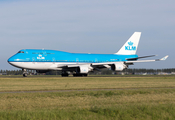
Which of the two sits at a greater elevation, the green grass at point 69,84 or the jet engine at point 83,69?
the jet engine at point 83,69

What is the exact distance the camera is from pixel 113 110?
14773mm

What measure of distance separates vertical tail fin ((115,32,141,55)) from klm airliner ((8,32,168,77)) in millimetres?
1511

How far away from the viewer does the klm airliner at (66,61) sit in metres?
53.0

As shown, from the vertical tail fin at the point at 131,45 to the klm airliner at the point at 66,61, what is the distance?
1.51 m

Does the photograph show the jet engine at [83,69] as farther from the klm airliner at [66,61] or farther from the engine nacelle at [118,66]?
the engine nacelle at [118,66]

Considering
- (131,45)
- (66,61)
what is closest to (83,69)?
(66,61)

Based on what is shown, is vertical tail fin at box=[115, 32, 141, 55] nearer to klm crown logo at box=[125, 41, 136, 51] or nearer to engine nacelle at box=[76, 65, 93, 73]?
klm crown logo at box=[125, 41, 136, 51]

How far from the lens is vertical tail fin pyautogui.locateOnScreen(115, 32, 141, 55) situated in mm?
68875

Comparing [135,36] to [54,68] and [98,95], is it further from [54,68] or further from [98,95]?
[98,95]

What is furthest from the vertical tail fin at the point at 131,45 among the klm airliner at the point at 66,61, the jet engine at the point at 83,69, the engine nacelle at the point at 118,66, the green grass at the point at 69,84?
the green grass at the point at 69,84

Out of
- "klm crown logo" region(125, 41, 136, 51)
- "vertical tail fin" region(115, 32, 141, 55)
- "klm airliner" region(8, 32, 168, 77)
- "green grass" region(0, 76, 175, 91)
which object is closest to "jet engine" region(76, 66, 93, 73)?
"klm airliner" region(8, 32, 168, 77)

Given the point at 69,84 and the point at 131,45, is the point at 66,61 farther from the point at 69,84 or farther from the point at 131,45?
the point at 69,84

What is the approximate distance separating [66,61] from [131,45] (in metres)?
21.0

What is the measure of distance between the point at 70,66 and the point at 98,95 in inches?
1364
